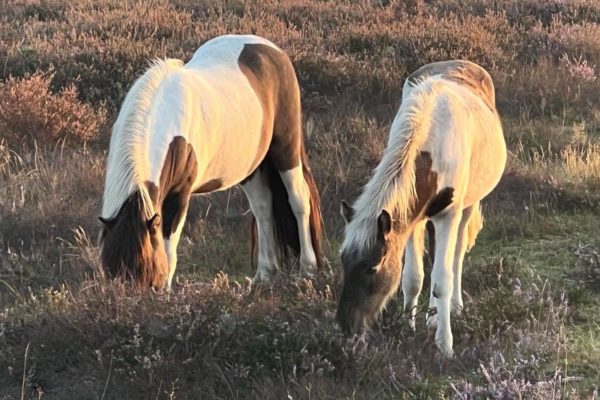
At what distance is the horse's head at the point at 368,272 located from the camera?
3.64m

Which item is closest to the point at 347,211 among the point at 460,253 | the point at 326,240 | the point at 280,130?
the point at 460,253

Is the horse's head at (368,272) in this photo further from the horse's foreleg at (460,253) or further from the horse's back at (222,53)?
the horse's back at (222,53)

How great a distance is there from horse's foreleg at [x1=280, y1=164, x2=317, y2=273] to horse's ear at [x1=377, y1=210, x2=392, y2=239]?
213 cm

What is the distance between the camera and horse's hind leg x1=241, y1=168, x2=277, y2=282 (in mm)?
5773

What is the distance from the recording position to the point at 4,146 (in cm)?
721

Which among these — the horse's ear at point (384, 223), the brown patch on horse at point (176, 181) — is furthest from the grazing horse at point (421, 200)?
the brown patch on horse at point (176, 181)

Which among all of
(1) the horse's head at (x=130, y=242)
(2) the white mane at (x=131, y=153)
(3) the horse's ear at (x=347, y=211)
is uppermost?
(2) the white mane at (x=131, y=153)

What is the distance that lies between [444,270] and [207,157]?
1.54 meters

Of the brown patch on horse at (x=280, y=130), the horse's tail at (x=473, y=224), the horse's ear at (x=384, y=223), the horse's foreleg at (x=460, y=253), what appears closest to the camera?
the horse's ear at (x=384, y=223)

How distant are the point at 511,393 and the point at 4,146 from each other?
5465mm

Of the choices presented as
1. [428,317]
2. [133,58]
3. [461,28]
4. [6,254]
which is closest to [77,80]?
[133,58]

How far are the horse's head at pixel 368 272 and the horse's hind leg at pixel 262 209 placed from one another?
2.04 metres

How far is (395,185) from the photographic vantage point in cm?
375

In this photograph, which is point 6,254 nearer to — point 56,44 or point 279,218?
point 279,218
